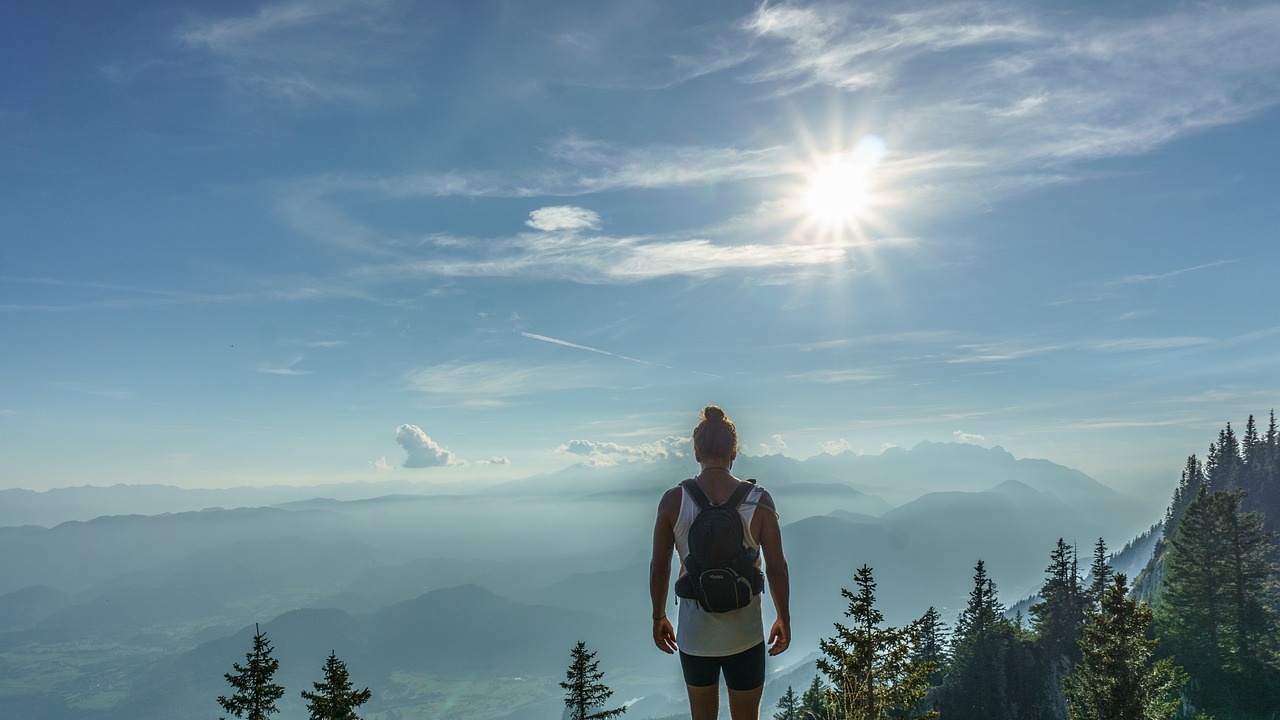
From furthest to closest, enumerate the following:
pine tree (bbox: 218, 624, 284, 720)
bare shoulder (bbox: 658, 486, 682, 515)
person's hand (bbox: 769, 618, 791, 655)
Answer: pine tree (bbox: 218, 624, 284, 720) < person's hand (bbox: 769, 618, 791, 655) < bare shoulder (bbox: 658, 486, 682, 515)

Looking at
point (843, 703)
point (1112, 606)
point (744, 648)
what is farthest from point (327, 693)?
point (1112, 606)

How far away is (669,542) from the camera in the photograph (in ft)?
16.8

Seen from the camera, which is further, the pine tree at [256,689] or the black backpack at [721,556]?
the pine tree at [256,689]

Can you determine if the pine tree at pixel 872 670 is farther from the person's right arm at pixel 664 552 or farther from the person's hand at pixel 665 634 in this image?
the person's right arm at pixel 664 552

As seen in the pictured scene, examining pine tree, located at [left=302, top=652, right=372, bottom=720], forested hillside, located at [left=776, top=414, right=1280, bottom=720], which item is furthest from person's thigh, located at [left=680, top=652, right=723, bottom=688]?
pine tree, located at [left=302, top=652, right=372, bottom=720]

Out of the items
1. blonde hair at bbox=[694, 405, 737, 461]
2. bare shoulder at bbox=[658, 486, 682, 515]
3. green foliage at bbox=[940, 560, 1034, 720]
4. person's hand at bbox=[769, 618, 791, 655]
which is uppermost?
blonde hair at bbox=[694, 405, 737, 461]

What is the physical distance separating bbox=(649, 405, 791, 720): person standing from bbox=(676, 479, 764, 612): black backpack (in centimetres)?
6

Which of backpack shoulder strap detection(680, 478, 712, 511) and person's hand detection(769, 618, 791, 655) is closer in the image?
backpack shoulder strap detection(680, 478, 712, 511)

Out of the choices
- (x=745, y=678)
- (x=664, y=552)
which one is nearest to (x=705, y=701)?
(x=745, y=678)

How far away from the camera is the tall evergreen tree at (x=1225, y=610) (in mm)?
34062

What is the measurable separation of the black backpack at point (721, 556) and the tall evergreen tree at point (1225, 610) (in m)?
43.8

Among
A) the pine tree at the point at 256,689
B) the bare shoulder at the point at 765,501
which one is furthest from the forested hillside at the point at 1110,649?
the pine tree at the point at 256,689

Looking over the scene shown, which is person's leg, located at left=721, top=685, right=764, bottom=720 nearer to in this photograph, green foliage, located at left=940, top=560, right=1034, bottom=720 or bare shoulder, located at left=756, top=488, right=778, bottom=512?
bare shoulder, located at left=756, top=488, right=778, bottom=512

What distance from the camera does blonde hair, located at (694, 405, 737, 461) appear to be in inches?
199
